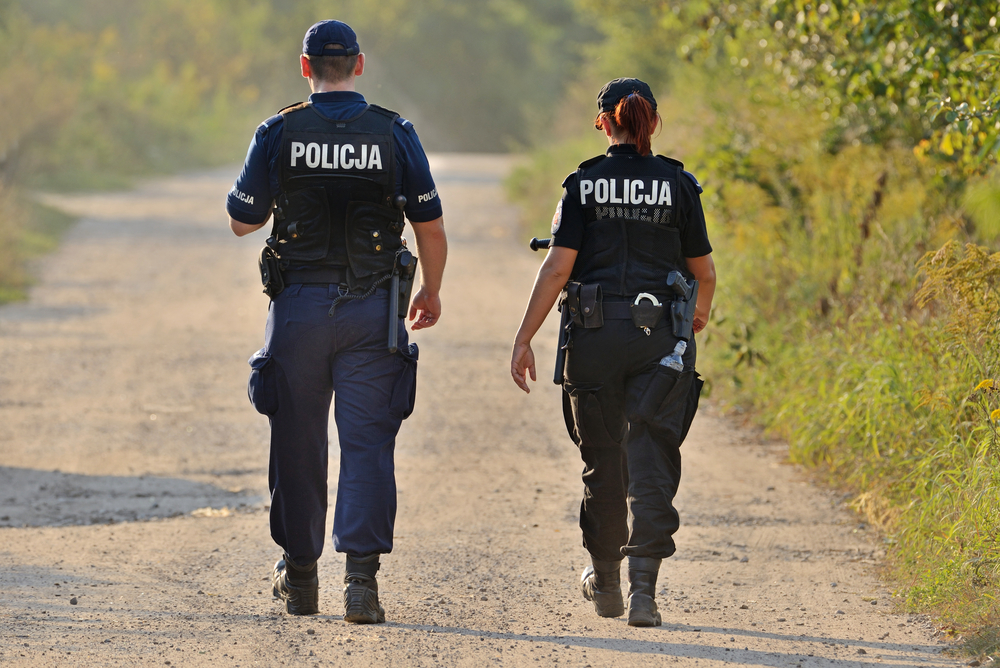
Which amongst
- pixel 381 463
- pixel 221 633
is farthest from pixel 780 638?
pixel 221 633

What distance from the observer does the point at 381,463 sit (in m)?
4.18

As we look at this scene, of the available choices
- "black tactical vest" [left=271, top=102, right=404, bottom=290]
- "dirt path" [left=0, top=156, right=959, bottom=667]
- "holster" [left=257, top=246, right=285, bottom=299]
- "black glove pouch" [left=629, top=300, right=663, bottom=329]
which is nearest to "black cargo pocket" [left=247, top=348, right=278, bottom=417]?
"holster" [left=257, top=246, right=285, bottom=299]

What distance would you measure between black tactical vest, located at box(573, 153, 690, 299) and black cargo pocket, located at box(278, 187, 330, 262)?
2.80 feet

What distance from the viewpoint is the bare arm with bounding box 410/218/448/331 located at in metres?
4.23

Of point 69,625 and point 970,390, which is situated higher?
point 970,390

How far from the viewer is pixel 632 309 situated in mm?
4133

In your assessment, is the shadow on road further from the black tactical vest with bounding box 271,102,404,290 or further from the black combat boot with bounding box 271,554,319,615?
the black tactical vest with bounding box 271,102,404,290

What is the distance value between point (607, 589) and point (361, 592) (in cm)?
86

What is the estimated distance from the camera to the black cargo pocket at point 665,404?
411 centimetres

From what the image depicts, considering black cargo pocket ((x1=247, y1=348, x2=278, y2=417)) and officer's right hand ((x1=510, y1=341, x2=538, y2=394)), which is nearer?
black cargo pocket ((x1=247, y1=348, x2=278, y2=417))

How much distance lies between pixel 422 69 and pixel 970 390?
6077 centimetres

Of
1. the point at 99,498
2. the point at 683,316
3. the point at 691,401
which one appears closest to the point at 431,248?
the point at 683,316

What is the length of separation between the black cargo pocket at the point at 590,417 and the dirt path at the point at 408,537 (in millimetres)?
627

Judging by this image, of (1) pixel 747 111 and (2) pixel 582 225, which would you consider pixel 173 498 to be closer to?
(2) pixel 582 225
